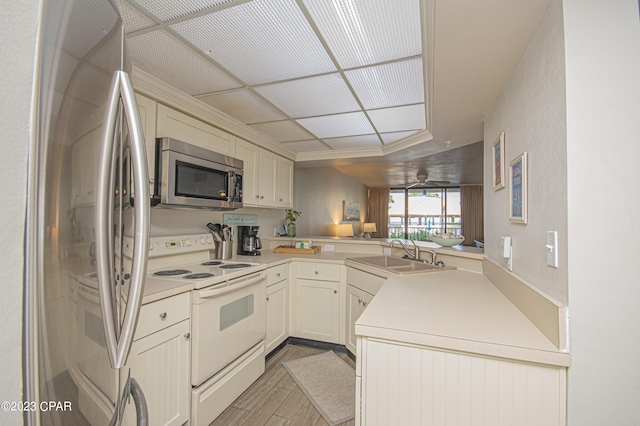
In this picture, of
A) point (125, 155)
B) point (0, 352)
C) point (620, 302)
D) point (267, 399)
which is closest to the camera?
point (0, 352)

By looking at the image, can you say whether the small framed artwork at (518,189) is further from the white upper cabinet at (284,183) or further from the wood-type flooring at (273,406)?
the white upper cabinet at (284,183)

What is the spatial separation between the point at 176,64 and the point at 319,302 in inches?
87.5

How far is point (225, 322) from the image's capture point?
1895mm

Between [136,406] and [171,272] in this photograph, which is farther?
[171,272]

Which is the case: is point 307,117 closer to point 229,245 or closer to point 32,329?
point 229,245

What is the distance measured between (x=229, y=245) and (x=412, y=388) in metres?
2.00

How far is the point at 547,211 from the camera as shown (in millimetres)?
994

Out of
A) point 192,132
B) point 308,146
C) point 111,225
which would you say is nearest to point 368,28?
point 111,225

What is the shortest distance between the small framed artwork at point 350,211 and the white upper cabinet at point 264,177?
10.3ft

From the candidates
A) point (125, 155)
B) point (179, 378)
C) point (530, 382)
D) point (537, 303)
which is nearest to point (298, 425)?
point (179, 378)

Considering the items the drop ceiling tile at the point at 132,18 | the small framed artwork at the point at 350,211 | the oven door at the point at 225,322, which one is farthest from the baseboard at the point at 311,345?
the small framed artwork at the point at 350,211

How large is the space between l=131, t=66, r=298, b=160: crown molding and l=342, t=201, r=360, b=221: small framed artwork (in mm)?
3712

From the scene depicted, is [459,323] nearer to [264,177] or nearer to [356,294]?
[356,294]

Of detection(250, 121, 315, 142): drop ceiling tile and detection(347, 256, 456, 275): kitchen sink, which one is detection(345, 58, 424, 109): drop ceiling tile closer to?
detection(250, 121, 315, 142): drop ceiling tile
